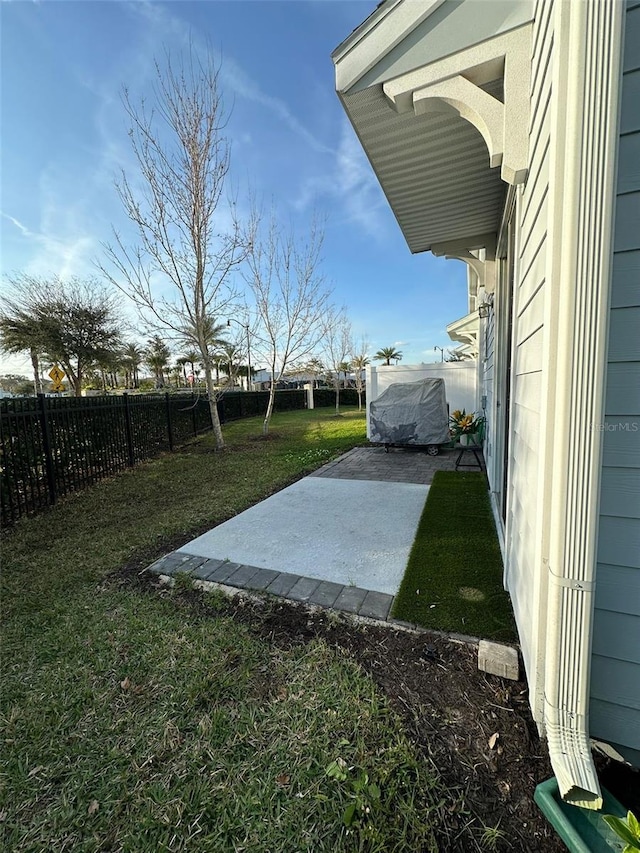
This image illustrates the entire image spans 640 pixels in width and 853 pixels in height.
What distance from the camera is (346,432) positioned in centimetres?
1100

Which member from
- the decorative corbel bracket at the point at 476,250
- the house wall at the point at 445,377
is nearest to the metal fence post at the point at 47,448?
the decorative corbel bracket at the point at 476,250

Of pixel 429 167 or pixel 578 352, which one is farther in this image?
pixel 429 167

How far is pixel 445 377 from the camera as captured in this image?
31.8ft

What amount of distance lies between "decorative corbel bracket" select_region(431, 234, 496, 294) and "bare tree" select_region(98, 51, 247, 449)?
18.3 feet

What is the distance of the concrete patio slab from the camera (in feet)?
9.34

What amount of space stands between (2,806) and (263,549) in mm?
2084

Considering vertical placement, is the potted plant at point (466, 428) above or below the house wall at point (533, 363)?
below

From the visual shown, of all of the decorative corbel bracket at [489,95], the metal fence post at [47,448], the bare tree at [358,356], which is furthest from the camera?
the bare tree at [358,356]

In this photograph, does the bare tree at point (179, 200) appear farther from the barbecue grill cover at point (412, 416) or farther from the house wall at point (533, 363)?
the house wall at point (533, 363)

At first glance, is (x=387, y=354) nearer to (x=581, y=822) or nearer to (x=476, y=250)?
(x=476, y=250)

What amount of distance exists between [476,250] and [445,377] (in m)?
5.32

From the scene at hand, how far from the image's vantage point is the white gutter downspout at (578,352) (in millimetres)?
999

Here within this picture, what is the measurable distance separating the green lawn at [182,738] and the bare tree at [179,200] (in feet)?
22.2

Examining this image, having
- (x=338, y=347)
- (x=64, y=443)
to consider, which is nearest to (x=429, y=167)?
(x=64, y=443)
